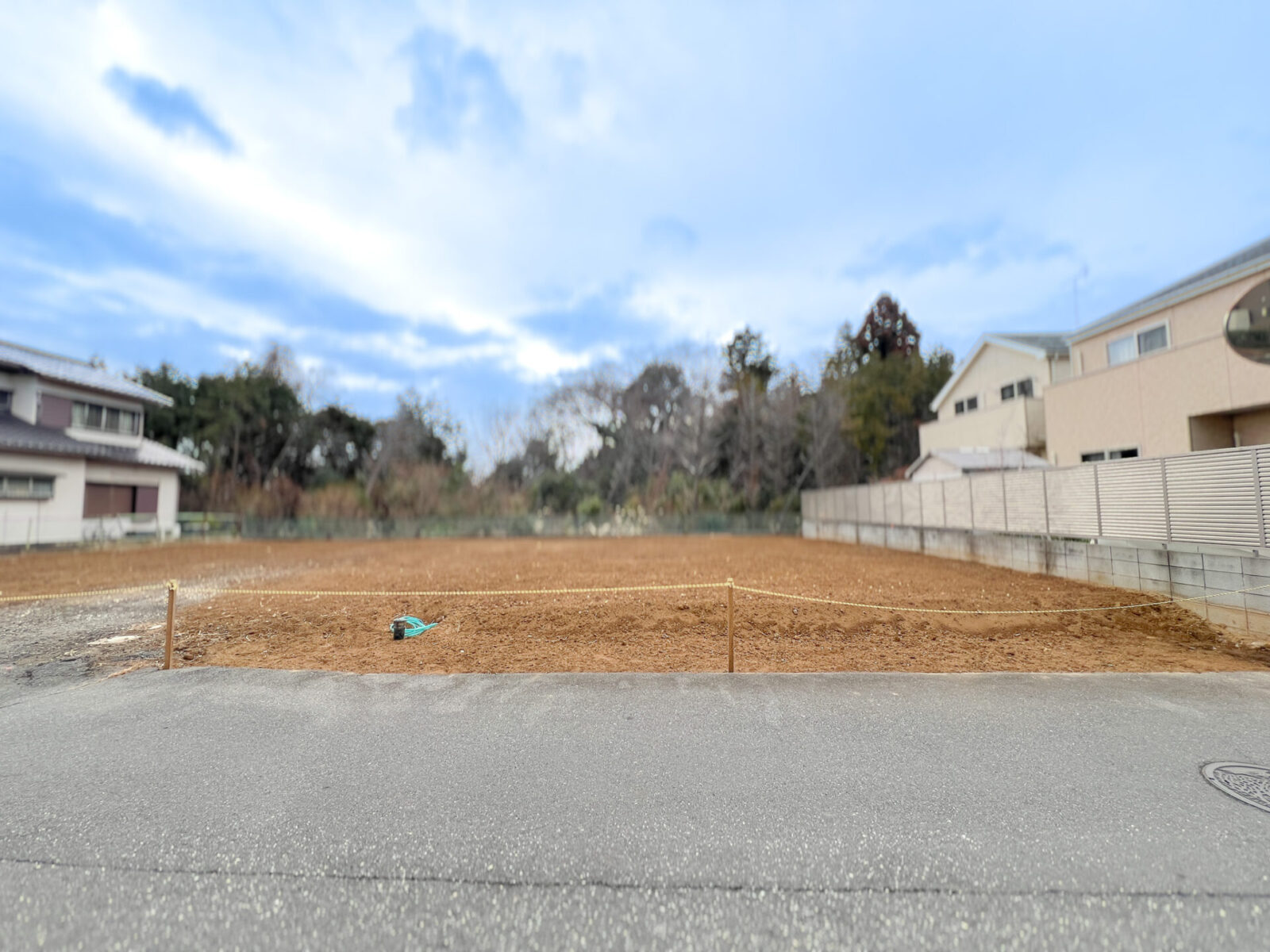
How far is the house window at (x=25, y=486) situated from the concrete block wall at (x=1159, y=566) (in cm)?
2886

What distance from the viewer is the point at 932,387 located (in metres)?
33.9

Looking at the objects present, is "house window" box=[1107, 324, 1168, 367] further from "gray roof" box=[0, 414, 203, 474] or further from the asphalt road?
"gray roof" box=[0, 414, 203, 474]

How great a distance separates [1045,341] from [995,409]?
299cm

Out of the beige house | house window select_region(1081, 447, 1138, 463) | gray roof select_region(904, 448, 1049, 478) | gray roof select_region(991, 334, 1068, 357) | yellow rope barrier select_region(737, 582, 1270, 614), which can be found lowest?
yellow rope barrier select_region(737, 582, 1270, 614)

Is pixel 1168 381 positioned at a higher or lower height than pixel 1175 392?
higher

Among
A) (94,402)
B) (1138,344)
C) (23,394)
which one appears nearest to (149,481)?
(94,402)

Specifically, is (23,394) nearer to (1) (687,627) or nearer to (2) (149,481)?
(2) (149,481)

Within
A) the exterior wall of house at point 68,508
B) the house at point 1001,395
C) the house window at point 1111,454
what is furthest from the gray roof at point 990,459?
the exterior wall of house at point 68,508

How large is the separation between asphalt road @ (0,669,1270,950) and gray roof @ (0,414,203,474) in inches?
805

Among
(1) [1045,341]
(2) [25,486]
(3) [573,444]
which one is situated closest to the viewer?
(2) [25,486]

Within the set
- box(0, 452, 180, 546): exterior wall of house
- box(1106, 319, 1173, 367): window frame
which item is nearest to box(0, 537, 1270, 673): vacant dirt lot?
box(1106, 319, 1173, 367): window frame

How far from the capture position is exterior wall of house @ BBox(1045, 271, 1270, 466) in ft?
40.8

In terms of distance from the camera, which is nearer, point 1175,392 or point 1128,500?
point 1128,500

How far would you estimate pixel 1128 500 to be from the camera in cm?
948
